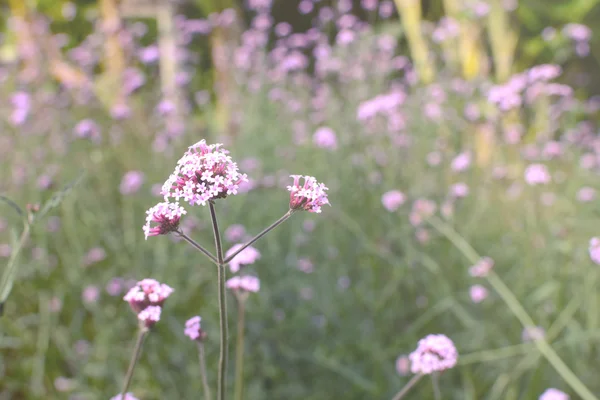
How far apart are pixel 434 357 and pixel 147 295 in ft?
1.74

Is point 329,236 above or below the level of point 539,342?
above

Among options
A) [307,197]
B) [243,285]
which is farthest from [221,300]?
[243,285]

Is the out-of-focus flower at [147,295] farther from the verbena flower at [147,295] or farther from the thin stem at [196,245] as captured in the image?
the thin stem at [196,245]

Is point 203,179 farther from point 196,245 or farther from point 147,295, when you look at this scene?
point 147,295

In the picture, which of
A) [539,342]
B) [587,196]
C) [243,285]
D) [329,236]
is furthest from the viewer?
[587,196]

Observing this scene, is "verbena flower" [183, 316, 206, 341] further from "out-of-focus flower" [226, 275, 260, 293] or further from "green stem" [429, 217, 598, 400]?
"green stem" [429, 217, 598, 400]

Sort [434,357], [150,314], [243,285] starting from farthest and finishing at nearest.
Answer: [243,285] < [434,357] < [150,314]

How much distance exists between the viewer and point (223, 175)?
2.75ft

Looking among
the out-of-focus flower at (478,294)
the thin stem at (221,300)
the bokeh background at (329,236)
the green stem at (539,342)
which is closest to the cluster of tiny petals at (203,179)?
the thin stem at (221,300)

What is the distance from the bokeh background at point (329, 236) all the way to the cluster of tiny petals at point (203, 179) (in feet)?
2.01

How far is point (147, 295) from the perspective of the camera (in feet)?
3.23

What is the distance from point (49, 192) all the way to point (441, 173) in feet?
7.25

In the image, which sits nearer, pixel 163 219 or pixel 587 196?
pixel 163 219

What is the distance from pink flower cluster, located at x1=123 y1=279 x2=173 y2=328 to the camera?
95 centimetres
